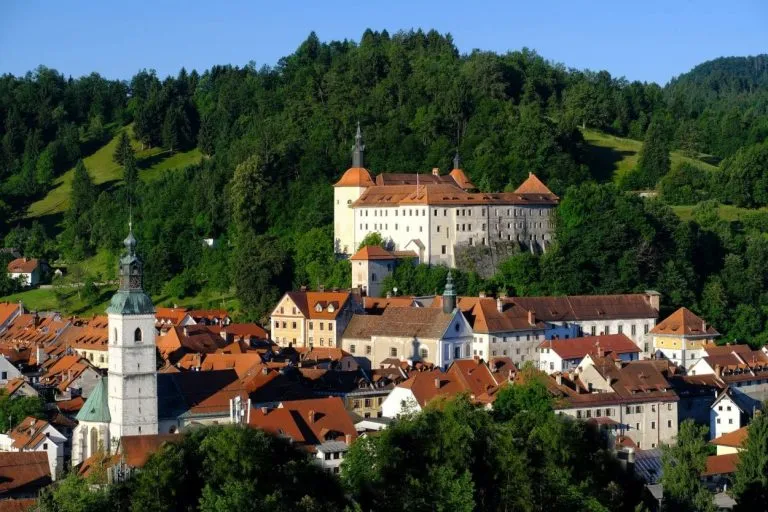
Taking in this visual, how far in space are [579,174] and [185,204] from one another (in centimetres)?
2516

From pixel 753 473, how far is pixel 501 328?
25.8 meters

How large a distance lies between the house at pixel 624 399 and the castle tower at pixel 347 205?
26414 millimetres

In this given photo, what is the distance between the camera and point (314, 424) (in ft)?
178

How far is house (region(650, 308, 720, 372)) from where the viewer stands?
7738cm

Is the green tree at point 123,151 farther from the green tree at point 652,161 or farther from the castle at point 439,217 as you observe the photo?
the castle at point 439,217

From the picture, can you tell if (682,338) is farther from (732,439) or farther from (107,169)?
(107,169)

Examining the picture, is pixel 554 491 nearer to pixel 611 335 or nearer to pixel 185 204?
pixel 611 335

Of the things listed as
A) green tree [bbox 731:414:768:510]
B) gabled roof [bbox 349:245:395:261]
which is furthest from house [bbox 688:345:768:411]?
green tree [bbox 731:414:768:510]

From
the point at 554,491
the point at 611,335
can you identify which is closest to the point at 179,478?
the point at 554,491

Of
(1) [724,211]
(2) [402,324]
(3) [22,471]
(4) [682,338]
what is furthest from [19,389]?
(1) [724,211]

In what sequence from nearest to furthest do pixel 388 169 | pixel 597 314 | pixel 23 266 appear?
pixel 597 314 → pixel 388 169 → pixel 23 266

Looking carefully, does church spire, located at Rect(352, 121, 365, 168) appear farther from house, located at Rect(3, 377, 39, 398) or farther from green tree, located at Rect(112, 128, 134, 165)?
green tree, located at Rect(112, 128, 134, 165)

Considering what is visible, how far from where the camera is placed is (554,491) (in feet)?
143

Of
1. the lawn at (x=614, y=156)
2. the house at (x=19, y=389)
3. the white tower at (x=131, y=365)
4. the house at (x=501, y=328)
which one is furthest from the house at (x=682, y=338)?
the lawn at (x=614, y=156)
